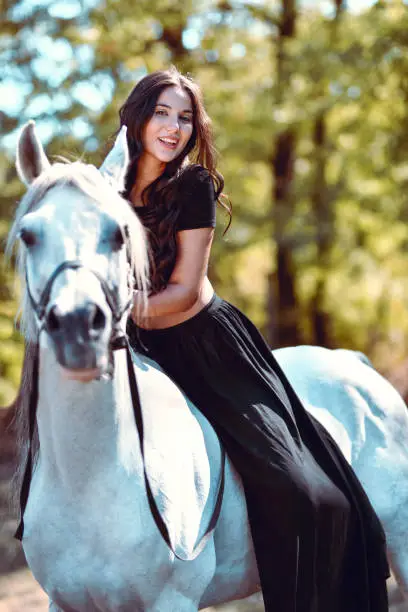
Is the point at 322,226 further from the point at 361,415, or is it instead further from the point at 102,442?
the point at 102,442

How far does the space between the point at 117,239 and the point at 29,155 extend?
1.54ft

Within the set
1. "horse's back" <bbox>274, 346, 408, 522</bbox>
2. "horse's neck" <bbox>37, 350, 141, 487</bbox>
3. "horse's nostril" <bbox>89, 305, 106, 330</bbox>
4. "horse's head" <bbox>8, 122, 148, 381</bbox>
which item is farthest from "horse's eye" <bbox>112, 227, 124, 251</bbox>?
"horse's back" <bbox>274, 346, 408, 522</bbox>

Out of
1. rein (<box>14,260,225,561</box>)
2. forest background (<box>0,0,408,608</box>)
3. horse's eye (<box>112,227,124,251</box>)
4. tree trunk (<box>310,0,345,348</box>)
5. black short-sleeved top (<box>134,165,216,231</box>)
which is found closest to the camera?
rein (<box>14,260,225,561</box>)

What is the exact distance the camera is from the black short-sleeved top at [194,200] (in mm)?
2721

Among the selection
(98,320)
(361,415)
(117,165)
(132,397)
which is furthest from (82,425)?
(361,415)

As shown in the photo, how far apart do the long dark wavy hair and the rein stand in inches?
19.6

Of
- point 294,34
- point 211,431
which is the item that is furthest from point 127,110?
point 294,34

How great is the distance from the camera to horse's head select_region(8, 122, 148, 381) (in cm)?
189

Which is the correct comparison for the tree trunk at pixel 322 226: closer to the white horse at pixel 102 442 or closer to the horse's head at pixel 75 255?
the white horse at pixel 102 442

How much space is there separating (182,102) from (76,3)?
22.2ft

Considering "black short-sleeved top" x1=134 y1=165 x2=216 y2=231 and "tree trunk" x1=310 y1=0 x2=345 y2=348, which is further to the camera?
"tree trunk" x1=310 y1=0 x2=345 y2=348

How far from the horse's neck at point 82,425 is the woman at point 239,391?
0.37m

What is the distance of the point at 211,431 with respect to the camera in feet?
8.91

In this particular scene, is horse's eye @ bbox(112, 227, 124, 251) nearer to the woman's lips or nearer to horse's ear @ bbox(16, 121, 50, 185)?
horse's ear @ bbox(16, 121, 50, 185)
